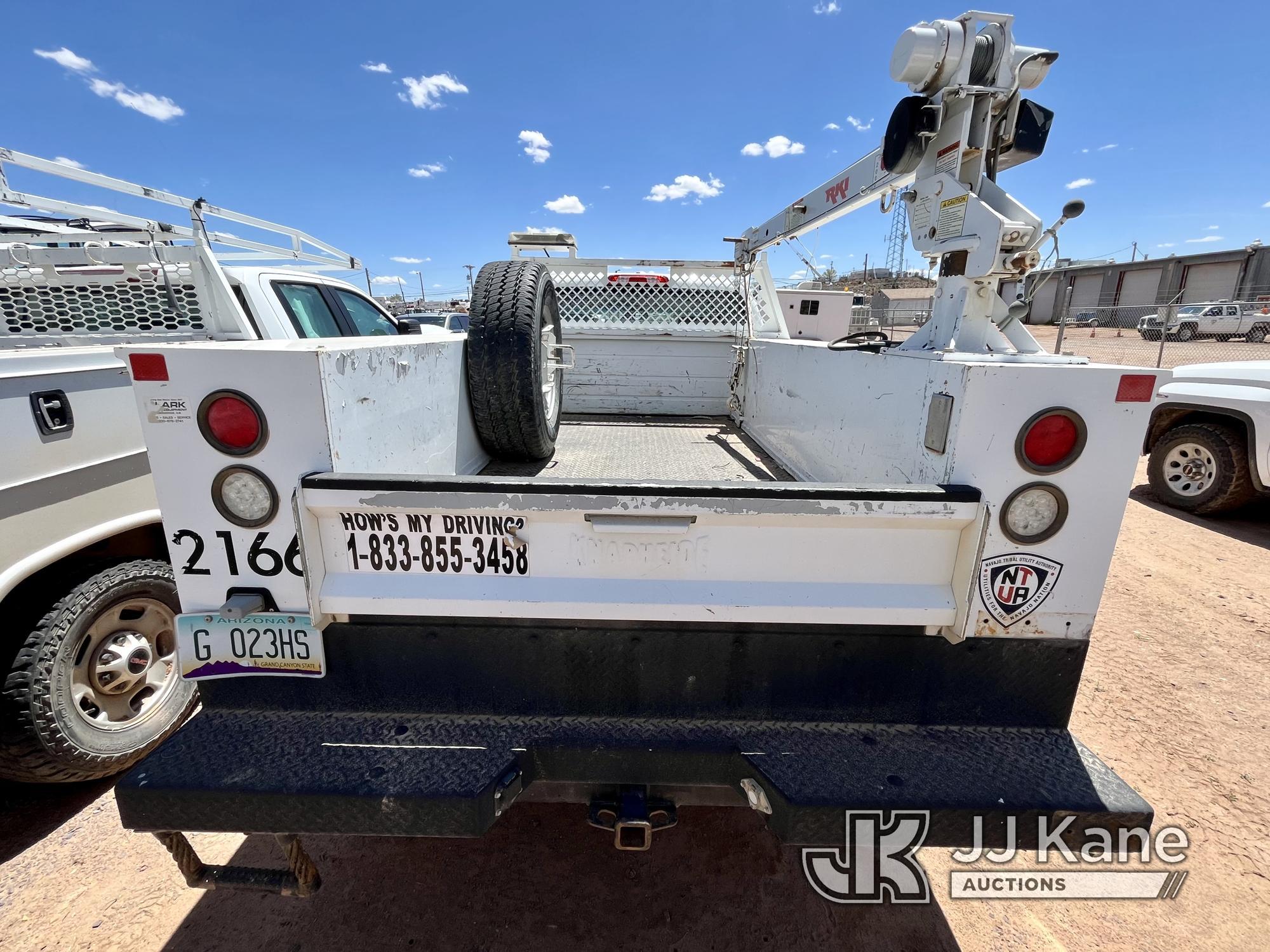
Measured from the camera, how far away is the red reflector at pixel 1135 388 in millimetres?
1604

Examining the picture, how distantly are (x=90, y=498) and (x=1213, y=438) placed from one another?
29.1 feet

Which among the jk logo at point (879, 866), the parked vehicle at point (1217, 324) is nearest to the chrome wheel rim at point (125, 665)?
the jk logo at point (879, 866)

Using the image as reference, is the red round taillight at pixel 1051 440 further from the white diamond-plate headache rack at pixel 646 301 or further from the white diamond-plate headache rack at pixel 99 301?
the white diamond-plate headache rack at pixel 99 301

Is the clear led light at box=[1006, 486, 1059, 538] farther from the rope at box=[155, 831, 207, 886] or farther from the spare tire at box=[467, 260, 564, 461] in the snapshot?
the rope at box=[155, 831, 207, 886]

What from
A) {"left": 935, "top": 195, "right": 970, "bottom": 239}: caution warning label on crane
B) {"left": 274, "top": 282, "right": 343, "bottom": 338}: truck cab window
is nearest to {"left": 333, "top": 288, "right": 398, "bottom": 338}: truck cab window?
{"left": 274, "top": 282, "right": 343, "bottom": 338}: truck cab window

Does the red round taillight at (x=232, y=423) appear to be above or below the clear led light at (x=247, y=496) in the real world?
above

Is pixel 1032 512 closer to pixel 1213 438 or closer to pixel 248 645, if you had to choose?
pixel 248 645

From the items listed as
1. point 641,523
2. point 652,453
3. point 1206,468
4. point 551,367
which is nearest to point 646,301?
point 551,367

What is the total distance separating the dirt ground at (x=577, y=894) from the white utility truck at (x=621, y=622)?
0.59 m

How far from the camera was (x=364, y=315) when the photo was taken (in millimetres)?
4566

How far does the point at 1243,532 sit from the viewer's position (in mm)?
5867

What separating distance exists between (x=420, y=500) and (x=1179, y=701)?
165 inches

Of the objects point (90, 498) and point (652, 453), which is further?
point (652, 453)

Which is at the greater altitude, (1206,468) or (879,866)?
(1206,468)
